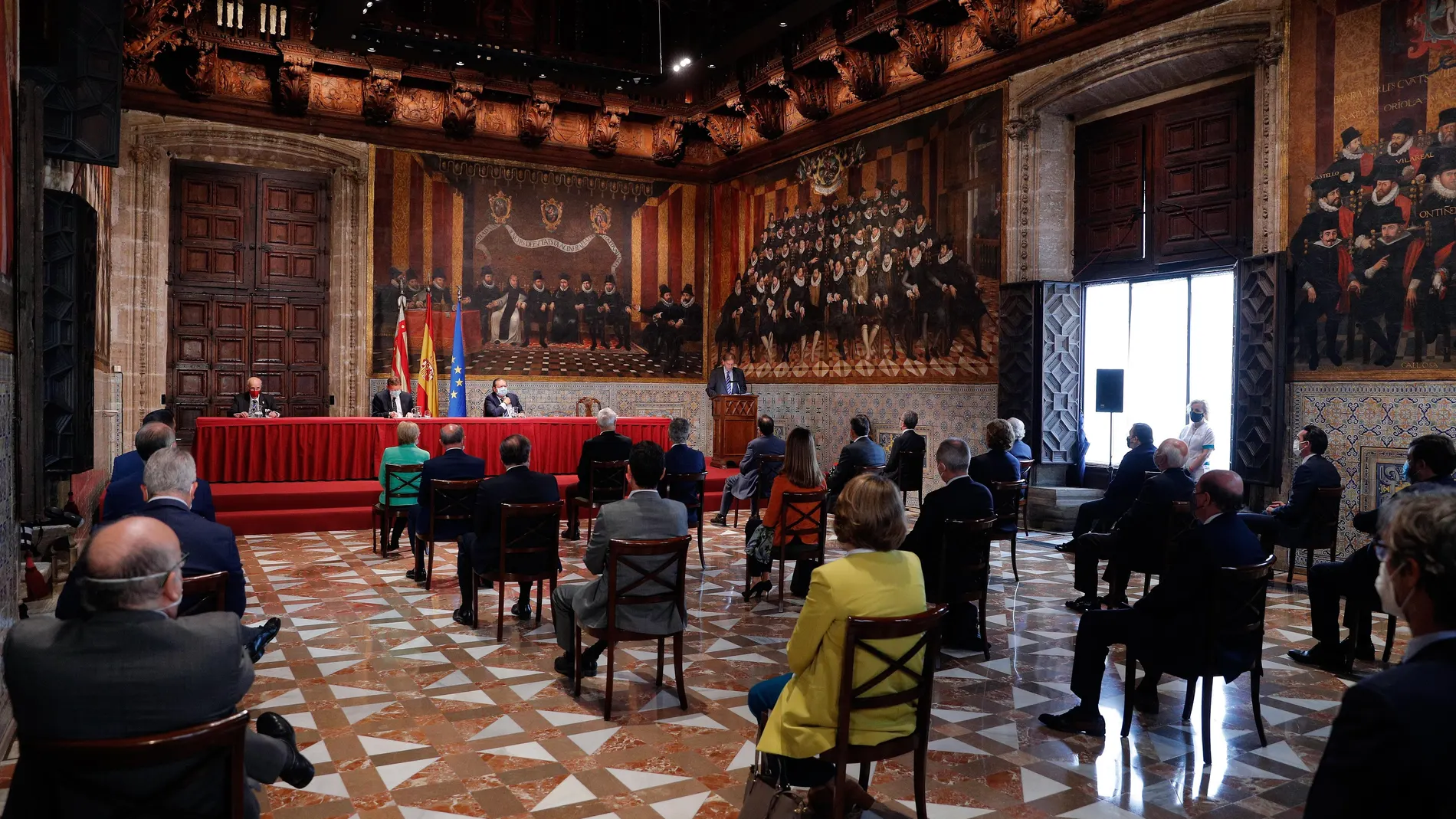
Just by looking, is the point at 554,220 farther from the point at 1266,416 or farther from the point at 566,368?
the point at 1266,416

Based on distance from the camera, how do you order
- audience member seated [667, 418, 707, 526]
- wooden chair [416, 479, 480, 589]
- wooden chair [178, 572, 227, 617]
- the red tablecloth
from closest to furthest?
wooden chair [178, 572, 227, 617] < wooden chair [416, 479, 480, 589] < audience member seated [667, 418, 707, 526] < the red tablecloth

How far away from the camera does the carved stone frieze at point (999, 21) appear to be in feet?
37.3

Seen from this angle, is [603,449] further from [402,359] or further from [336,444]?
[402,359]

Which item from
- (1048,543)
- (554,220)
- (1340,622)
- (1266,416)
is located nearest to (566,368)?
(554,220)

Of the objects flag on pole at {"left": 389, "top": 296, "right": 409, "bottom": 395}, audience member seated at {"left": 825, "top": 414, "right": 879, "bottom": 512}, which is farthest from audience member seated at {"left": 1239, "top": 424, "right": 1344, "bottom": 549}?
flag on pole at {"left": 389, "top": 296, "right": 409, "bottom": 395}

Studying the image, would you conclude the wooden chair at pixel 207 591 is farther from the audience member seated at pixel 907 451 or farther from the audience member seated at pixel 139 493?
the audience member seated at pixel 907 451

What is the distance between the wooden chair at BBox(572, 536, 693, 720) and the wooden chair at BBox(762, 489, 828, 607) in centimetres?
187

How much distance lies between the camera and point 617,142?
17078 millimetres

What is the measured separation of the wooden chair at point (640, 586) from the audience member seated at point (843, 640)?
146cm

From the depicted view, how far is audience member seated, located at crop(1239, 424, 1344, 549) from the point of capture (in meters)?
6.81

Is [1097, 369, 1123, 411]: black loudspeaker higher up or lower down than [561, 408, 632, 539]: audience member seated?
higher up

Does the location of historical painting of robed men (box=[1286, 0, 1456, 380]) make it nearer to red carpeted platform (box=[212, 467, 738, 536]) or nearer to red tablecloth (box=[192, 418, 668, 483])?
red tablecloth (box=[192, 418, 668, 483])

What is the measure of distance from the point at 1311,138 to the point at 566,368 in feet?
38.4

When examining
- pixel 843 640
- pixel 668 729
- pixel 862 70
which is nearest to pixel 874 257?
pixel 862 70
